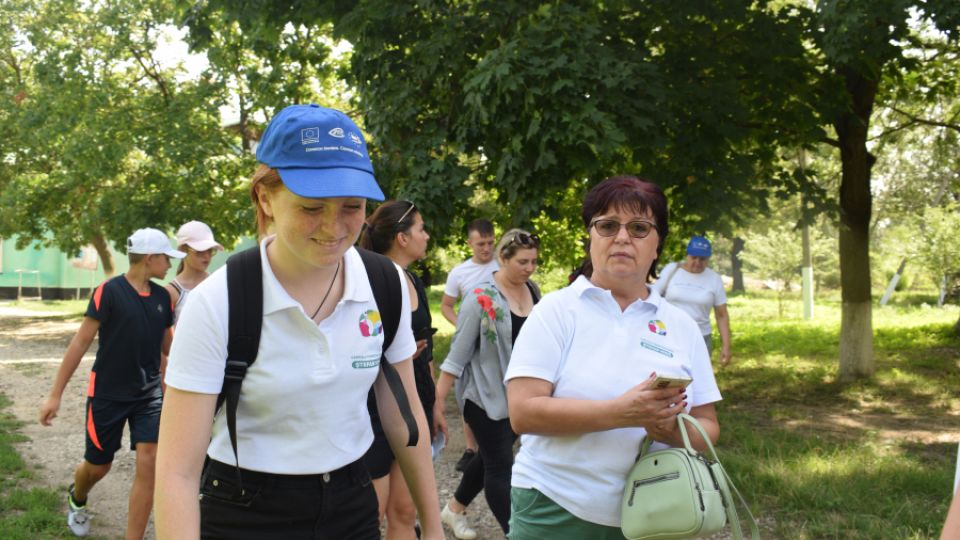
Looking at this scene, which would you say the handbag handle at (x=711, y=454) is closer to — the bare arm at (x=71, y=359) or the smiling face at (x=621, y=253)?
the smiling face at (x=621, y=253)

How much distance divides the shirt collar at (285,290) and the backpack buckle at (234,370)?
130 millimetres

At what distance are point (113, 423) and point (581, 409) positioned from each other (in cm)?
382

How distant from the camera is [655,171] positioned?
33.0 ft

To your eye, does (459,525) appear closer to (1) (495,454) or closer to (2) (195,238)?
(1) (495,454)

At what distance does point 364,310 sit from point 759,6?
385 inches

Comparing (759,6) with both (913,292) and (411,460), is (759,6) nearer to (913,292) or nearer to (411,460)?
(411,460)

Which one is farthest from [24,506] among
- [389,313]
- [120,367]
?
[389,313]

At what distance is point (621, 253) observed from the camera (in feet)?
9.69

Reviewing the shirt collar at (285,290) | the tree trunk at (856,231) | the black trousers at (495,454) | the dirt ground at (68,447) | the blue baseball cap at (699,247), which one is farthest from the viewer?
the tree trunk at (856,231)

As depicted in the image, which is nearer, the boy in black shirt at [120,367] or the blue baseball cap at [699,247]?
the boy in black shirt at [120,367]

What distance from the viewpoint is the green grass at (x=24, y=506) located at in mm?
5887

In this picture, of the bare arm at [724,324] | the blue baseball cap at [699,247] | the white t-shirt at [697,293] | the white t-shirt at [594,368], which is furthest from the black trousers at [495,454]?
the bare arm at [724,324]

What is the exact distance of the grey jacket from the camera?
207 inches

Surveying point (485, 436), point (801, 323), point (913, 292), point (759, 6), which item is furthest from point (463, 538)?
point (913, 292)
